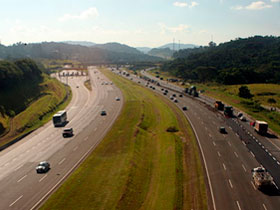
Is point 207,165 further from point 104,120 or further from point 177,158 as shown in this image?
point 104,120

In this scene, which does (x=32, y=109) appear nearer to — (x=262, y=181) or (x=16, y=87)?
(x=16, y=87)

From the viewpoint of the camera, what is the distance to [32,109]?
104438 millimetres

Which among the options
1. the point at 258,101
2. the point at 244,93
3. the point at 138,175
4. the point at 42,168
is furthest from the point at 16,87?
the point at 258,101

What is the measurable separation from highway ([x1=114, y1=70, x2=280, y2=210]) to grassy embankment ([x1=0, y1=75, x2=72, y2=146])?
5225cm

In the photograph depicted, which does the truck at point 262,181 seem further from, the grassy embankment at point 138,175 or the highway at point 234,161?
the grassy embankment at point 138,175

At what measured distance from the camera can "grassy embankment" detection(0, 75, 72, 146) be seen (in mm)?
83850

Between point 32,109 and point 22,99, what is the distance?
12.2 meters

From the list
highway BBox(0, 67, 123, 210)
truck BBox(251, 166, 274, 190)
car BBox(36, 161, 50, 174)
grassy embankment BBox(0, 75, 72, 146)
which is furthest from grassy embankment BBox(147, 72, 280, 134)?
grassy embankment BBox(0, 75, 72, 146)

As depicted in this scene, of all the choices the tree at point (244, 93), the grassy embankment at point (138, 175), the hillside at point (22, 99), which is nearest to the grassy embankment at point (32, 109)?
Result: the hillside at point (22, 99)

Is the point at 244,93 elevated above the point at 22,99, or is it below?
above

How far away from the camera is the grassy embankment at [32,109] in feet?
275

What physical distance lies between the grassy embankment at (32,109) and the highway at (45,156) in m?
4.97

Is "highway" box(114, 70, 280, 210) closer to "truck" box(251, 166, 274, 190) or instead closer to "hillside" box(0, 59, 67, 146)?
"truck" box(251, 166, 274, 190)

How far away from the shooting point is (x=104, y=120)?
91562 millimetres
